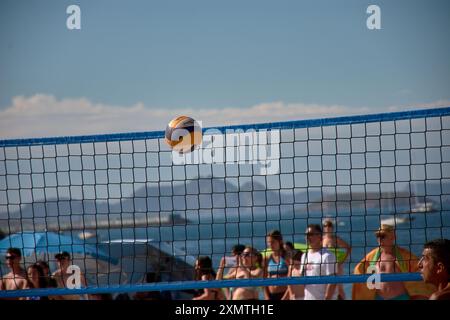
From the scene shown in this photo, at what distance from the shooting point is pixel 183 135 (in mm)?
8570

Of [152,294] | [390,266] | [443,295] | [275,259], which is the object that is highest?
[275,259]

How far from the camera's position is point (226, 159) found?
8.64 m

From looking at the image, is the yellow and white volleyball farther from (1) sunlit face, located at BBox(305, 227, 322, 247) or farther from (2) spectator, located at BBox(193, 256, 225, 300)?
(1) sunlit face, located at BBox(305, 227, 322, 247)

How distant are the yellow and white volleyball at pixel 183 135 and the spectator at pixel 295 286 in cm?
207

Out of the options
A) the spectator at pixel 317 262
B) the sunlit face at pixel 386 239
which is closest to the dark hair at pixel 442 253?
the sunlit face at pixel 386 239

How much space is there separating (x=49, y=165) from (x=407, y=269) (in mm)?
4374

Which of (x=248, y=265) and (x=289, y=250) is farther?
(x=289, y=250)

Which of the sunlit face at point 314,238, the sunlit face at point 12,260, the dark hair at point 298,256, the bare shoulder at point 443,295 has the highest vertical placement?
the sunlit face at point 314,238

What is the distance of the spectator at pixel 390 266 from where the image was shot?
29.3 ft

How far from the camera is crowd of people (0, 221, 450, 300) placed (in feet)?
29.7

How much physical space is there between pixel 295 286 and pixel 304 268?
1.12m

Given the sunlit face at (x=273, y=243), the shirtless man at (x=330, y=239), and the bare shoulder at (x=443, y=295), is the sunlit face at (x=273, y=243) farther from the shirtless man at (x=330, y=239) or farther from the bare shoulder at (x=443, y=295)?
the bare shoulder at (x=443, y=295)

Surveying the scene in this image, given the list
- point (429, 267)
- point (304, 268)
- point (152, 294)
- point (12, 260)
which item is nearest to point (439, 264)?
point (429, 267)

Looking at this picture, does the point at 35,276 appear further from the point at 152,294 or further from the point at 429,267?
the point at 429,267
